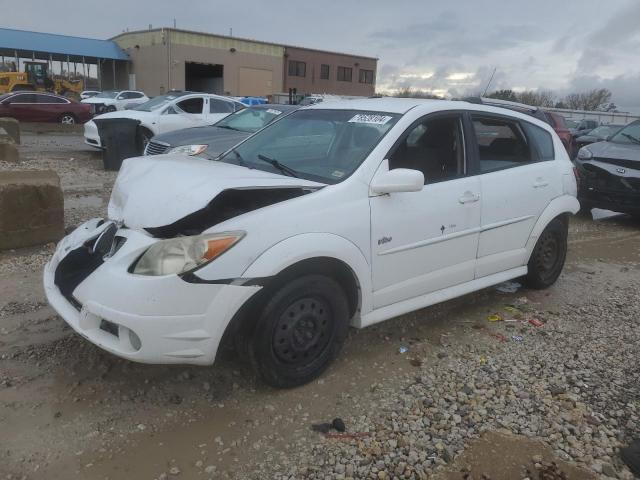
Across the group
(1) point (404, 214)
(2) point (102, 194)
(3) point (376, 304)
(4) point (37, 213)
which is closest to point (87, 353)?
(3) point (376, 304)

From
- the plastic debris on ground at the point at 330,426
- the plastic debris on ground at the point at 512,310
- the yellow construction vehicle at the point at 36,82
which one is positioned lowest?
the plastic debris on ground at the point at 330,426

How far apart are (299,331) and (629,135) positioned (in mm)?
8378

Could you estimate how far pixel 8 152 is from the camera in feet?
35.1

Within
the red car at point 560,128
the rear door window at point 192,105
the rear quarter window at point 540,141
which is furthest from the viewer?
the red car at point 560,128

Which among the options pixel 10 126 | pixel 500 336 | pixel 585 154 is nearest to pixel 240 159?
pixel 500 336

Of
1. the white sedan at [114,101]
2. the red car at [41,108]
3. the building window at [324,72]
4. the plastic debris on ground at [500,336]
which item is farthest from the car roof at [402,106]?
the building window at [324,72]

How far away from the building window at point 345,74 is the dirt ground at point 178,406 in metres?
60.2

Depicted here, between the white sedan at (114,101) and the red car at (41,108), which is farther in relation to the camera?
the white sedan at (114,101)

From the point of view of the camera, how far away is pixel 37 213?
5555 millimetres

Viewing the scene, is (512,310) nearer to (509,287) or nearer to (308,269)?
(509,287)

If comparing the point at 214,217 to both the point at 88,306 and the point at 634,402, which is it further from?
the point at 634,402

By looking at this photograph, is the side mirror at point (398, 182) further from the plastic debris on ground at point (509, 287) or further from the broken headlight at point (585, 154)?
the broken headlight at point (585, 154)

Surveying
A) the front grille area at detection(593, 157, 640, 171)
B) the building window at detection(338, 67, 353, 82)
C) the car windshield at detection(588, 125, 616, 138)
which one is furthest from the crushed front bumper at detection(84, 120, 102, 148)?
the building window at detection(338, 67, 353, 82)

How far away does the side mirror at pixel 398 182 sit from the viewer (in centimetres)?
327
